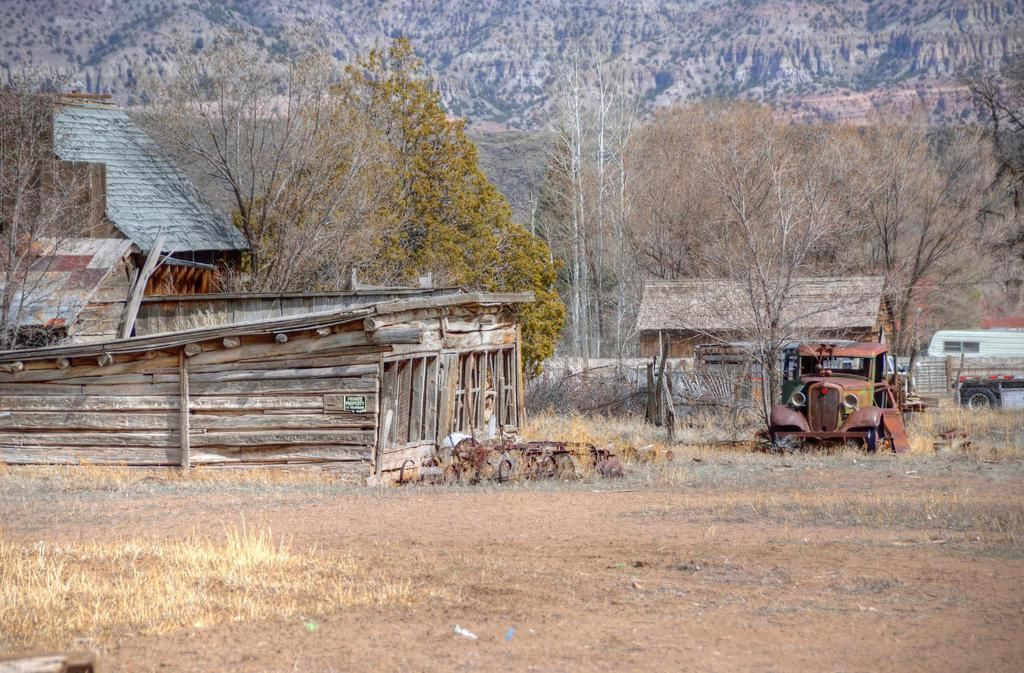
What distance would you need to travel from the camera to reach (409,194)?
35656 millimetres

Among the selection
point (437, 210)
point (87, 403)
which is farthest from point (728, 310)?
point (87, 403)

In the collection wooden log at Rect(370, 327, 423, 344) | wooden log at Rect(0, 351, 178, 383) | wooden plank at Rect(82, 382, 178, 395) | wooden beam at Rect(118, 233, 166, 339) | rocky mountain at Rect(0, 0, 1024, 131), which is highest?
rocky mountain at Rect(0, 0, 1024, 131)

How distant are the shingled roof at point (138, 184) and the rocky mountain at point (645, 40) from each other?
8874 cm

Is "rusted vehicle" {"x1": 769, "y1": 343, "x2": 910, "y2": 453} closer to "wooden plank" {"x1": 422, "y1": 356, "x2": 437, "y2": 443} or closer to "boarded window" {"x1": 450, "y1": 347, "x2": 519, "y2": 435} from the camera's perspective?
"boarded window" {"x1": 450, "y1": 347, "x2": 519, "y2": 435}

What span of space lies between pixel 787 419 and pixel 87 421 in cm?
1144

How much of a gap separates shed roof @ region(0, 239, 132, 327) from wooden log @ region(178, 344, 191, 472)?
4578 mm

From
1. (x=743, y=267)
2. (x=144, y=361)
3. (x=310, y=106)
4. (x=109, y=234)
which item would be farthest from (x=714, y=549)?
(x=310, y=106)

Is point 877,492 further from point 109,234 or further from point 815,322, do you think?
point 109,234

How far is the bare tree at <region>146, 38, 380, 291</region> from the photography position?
101ft

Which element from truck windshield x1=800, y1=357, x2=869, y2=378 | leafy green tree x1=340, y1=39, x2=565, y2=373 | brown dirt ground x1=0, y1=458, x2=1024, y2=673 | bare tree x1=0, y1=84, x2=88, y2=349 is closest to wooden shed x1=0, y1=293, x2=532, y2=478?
brown dirt ground x1=0, y1=458, x2=1024, y2=673

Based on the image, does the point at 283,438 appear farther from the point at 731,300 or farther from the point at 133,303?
the point at 731,300

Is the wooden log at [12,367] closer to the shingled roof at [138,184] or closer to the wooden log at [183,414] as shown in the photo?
the wooden log at [183,414]

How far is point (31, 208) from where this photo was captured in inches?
946

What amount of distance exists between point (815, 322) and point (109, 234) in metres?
17.8
